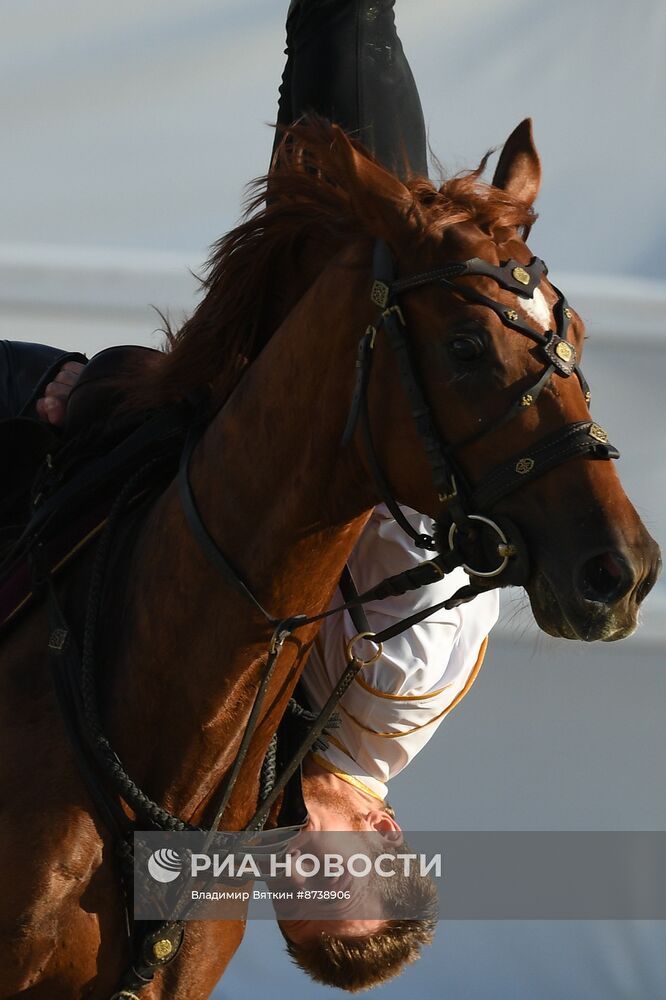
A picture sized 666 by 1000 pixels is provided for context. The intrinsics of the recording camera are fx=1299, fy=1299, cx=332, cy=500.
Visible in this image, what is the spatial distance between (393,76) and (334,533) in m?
1.18

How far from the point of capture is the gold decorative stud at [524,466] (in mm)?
1350

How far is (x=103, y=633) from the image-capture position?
1.71m

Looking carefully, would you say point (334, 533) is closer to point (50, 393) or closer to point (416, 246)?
point (416, 246)

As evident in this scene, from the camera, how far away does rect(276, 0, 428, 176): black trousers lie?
2.35 m

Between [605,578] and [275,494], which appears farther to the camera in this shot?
[275,494]

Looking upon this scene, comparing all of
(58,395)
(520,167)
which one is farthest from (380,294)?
(58,395)

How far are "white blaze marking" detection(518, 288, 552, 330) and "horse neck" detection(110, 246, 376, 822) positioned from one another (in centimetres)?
20

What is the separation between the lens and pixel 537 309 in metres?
1.42

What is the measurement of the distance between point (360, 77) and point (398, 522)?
1154 mm

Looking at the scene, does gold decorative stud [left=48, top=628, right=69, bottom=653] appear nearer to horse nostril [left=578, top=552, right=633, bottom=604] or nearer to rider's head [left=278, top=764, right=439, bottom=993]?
rider's head [left=278, top=764, right=439, bottom=993]

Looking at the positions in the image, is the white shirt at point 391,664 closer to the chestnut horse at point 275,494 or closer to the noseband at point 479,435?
the chestnut horse at point 275,494

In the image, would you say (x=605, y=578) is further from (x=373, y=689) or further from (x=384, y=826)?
(x=384, y=826)

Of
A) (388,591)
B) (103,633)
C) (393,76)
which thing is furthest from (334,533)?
(393,76)

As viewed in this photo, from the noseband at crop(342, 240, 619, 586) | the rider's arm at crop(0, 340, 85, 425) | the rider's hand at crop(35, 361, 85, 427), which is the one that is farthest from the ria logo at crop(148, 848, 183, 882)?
the rider's arm at crop(0, 340, 85, 425)
